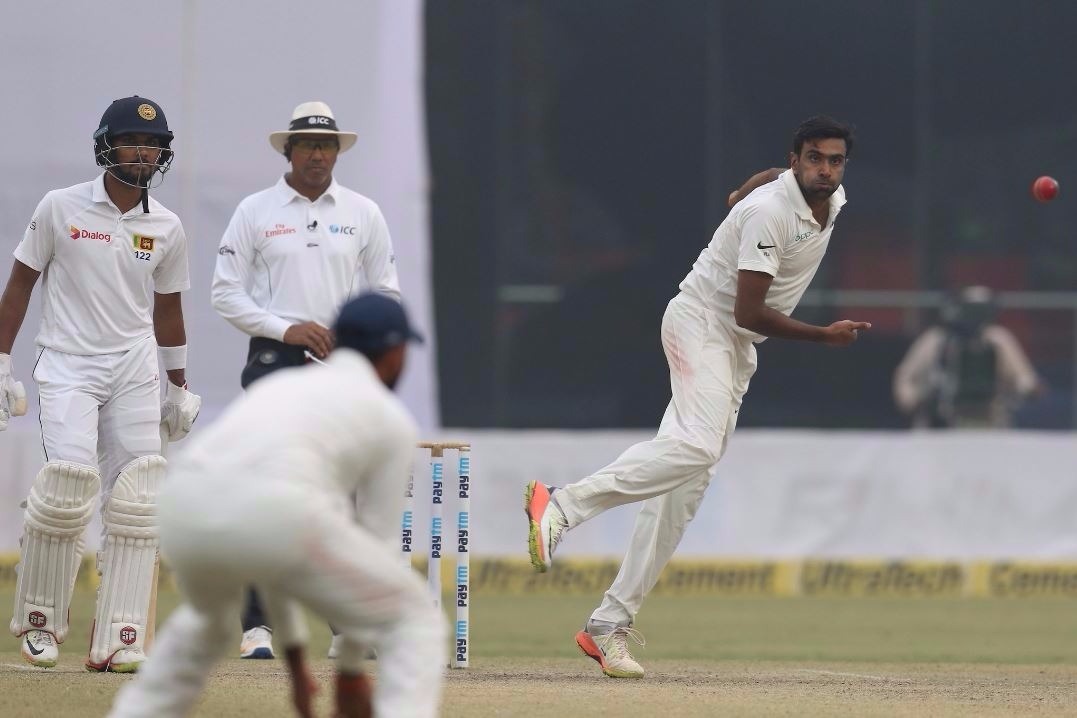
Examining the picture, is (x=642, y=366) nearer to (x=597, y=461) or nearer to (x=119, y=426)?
(x=597, y=461)

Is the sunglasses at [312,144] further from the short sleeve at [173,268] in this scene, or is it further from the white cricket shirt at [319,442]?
the white cricket shirt at [319,442]

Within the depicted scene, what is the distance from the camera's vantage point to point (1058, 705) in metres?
5.45

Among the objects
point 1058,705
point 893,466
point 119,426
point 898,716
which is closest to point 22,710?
point 119,426

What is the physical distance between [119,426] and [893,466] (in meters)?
5.94

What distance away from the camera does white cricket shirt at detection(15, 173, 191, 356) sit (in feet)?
19.3

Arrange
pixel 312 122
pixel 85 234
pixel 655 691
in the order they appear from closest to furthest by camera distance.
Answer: pixel 655 691
pixel 85 234
pixel 312 122

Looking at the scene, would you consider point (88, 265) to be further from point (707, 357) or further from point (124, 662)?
point (707, 357)

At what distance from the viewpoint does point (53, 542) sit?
5812mm

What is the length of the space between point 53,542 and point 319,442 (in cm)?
244

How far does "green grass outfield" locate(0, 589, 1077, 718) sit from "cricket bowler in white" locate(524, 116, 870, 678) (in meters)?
0.36

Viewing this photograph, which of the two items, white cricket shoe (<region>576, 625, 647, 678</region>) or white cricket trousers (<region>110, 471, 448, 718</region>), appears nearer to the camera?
white cricket trousers (<region>110, 471, 448, 718</region>)

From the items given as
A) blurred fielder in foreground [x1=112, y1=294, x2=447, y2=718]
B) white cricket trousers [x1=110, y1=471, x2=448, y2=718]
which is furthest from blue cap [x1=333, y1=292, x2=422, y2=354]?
white cricket trousers [x1=110, y1=471, x2=448, y2=718]

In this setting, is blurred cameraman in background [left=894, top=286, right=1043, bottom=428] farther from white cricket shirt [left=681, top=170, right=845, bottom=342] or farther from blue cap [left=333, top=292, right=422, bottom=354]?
blue cap [left=333, top=292, right=422, bottom=354]

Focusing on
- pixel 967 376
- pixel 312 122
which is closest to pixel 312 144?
pixel 312 122
